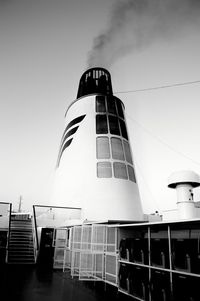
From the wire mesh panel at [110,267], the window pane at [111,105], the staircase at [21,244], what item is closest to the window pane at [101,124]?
the window pane at [111,105]

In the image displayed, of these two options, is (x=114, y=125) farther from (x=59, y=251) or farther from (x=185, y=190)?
(x=185, y=190)

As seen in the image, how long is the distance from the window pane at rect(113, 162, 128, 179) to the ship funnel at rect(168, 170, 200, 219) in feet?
21.3

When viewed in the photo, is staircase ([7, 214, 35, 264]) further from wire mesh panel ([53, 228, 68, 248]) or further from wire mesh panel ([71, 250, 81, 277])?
wire mesh panel ([71, 250, 81, 277])

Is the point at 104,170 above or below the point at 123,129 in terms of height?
below

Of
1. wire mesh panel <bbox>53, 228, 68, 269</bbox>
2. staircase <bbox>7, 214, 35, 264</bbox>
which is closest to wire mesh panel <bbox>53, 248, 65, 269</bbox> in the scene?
Answer: wire mesh panel <bbox>53, 228, 68, 269</bbox>

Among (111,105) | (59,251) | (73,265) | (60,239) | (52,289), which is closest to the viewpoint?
Result: (52,289)

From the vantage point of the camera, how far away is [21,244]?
38.6 feet

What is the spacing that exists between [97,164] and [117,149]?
176 cm

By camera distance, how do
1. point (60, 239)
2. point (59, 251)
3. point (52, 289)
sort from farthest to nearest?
point (59, 251) → point (60, 239) → point (52, 289)

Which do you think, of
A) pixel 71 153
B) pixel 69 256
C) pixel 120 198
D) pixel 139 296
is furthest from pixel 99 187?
pixel 139 296

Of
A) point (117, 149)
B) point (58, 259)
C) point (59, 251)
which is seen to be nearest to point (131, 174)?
point (117, 149)

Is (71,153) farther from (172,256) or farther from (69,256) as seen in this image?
(172,256)

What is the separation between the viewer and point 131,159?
1630cm

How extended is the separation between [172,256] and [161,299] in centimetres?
82
